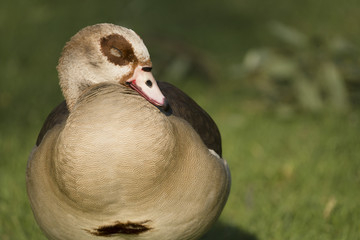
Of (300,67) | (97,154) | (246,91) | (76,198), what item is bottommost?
(246,91)

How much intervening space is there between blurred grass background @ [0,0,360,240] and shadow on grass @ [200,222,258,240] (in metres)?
0.02

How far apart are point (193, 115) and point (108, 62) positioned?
0.75m

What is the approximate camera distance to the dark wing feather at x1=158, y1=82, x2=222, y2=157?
3.51m

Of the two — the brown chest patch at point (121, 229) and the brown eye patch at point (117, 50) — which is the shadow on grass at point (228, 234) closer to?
the brown chest patch at point (121, 229)

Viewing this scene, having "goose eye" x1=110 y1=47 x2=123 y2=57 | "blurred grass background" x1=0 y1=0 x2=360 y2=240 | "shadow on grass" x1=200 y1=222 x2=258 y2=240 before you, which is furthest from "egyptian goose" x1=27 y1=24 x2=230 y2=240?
"blurred grass background" x1=0 y1=0 x2=360 y2=240

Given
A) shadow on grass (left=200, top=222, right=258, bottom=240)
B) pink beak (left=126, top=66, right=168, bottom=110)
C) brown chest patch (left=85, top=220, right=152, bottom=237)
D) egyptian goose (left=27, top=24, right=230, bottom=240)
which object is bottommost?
shadow on grass (left=200, top=222, right=258, bottom=240)

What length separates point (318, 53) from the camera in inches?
290

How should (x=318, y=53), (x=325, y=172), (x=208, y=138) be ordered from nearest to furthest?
1. (x=208, y=138)
2. (x=325, y=172)
3. (x=318, y=53)

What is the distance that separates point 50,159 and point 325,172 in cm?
335

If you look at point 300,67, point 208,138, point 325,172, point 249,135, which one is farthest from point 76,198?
point 300,67

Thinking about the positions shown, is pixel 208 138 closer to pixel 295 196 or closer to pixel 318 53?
pixel 295 196

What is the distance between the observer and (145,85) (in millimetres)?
3039

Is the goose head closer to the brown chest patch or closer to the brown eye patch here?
the brown eye patch

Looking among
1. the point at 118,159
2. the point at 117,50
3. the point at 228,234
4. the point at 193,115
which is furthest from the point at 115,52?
the point at 228,234
